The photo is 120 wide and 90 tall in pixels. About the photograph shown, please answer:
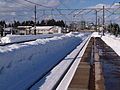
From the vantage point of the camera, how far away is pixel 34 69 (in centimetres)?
1470

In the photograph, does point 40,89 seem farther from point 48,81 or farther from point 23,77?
point 48,81

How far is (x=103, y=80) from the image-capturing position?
1403 cm

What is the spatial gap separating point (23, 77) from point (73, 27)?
617 ft

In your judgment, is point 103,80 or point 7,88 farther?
point 103,80

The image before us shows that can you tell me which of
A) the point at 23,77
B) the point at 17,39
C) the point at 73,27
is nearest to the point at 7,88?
the point at 23,77

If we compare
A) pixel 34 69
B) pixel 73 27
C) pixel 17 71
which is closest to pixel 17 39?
pixel 34 69

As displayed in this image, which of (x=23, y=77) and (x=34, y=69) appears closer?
(x=23, y=77)

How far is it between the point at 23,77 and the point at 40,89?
3.15 ft

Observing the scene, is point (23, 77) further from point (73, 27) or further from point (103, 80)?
point (73, 27)

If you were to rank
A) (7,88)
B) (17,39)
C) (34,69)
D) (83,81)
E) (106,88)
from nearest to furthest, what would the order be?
(7,88) → (106,88) → (83,81) → (34,69) → (17,39)

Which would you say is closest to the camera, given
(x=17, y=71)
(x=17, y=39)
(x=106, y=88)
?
(x=17, y=71)

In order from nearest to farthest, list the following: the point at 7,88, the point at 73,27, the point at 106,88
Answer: the point at 7,88, the point at 106,88, the point at 73,27

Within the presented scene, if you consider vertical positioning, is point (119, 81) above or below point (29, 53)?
below

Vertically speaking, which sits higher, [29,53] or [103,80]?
[29,53]
